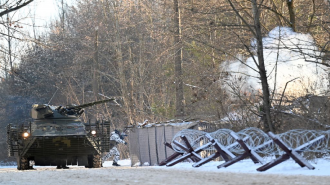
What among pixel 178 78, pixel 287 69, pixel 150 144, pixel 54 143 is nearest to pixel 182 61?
pixel 178 78

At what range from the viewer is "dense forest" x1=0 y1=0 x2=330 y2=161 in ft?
57.1

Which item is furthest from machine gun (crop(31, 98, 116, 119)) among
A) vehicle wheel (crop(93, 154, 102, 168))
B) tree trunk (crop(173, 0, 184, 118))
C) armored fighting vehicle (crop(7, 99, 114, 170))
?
tree trunk (crop(173, 0, 184, 118))

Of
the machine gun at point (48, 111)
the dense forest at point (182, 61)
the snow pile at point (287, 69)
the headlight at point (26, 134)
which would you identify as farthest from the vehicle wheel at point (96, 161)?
the snow pile at point (287, 69)

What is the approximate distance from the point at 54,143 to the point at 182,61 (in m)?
17.7

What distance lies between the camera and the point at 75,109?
2383cm

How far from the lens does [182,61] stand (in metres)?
38.1

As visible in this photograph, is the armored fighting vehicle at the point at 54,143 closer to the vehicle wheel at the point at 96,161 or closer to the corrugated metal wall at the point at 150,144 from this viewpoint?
the vehicle wheel at the point at 96,161

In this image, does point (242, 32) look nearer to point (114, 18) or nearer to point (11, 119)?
point (114, 18)

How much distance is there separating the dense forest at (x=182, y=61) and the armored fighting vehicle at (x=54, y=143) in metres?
2.49

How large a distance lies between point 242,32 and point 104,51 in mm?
23454

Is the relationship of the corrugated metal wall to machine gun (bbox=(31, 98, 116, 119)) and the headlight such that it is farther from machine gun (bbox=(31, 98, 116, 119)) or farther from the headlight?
the headlight

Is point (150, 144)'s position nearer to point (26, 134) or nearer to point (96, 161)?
point (96, 161)

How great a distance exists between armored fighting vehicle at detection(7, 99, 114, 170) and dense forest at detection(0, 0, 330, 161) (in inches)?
97.8

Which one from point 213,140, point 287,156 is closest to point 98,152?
point 213,140
